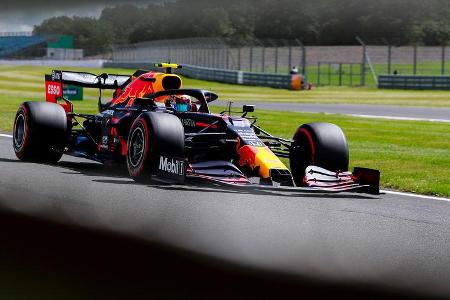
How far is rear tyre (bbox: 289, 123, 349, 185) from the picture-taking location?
9344mm

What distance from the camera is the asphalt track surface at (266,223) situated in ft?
7.89

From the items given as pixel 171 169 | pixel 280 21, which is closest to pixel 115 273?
pixel 280 21

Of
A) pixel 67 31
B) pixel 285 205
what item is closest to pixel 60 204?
pixel 67 31

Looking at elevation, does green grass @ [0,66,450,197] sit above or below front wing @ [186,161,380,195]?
below

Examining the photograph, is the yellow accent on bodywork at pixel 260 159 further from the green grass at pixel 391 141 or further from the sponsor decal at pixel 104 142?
the sponsor decal at pixel 104 142

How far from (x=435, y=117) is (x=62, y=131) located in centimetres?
1778

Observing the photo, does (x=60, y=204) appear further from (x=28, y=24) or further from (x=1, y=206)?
(x=28, y=24)

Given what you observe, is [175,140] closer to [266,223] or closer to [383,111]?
[266,223]

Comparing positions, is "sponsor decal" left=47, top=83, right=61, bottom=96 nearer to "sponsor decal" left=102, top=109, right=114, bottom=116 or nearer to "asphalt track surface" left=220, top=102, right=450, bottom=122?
"sponsor decal" left=102, top=109, right=114, bottom=116

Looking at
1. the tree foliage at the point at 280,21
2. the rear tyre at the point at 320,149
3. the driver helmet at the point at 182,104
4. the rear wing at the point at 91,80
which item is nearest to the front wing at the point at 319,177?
the rear tyre at the point at 320,149

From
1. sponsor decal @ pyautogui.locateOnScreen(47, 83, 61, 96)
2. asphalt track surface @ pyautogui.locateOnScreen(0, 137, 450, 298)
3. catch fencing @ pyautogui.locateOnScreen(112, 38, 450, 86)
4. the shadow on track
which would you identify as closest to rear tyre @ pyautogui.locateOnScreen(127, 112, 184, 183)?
asphalt track surface @ pyautogui.locateOnScreen(0, 137, 450, 298)

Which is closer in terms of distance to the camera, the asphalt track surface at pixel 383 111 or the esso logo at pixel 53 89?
the esso logo at pixel 53 89

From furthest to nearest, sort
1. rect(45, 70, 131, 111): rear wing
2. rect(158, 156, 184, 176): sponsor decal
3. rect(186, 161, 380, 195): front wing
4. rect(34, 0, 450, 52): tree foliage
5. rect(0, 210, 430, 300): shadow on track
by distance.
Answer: rect(45, 70, 131, 111): rear wing < rect(186, 161, 380, 195): front wing < rect(158, 156, 184, 176): sponsor decal < rect(0, 210, 430, 300): shadow on track < rect(34, 0, 450, 52): tree foliage

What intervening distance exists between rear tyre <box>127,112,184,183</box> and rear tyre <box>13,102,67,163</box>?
4.93 ft
